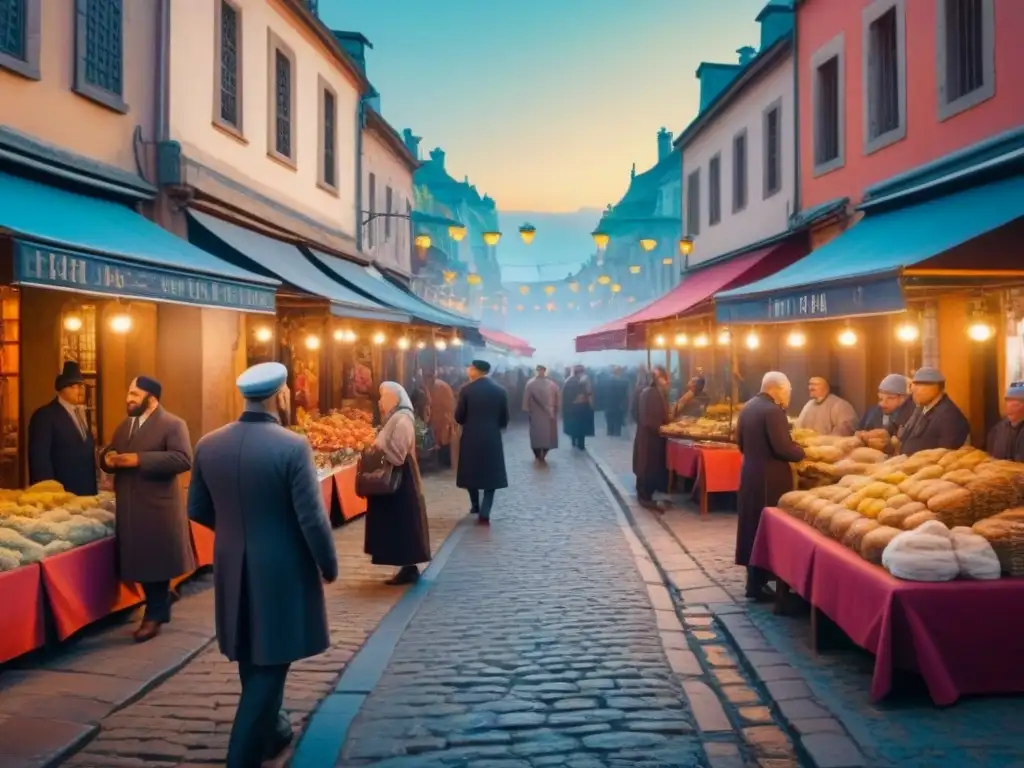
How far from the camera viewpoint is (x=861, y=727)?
206 inches

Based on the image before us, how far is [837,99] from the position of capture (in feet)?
50.7

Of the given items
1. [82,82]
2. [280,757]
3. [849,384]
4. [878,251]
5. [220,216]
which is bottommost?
[280,757]

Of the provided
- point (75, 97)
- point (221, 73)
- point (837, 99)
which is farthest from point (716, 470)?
point (75, 97)

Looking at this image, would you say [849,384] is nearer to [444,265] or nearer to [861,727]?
[861,727]

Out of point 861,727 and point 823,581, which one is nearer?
point 861,727

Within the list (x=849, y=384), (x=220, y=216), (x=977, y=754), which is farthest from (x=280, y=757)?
(x=849, y=384)

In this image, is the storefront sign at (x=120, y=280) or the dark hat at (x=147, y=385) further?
the dark hat at (x=147, y=385)

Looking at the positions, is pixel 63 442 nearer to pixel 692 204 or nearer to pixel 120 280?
pixel 120 280

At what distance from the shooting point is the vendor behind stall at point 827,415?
12.4 metres

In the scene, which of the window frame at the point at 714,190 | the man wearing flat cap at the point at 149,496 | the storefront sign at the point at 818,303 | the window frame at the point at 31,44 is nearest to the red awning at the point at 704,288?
the window frame at the point at 714,190

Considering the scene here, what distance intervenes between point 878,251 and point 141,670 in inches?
285

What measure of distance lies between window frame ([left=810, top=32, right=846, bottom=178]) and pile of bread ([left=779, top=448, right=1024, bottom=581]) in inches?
330

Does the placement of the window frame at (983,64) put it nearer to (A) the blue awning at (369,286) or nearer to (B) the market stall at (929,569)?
(B) the market stall at (929,569)

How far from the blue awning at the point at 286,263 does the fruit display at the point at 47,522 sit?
13.7ft
